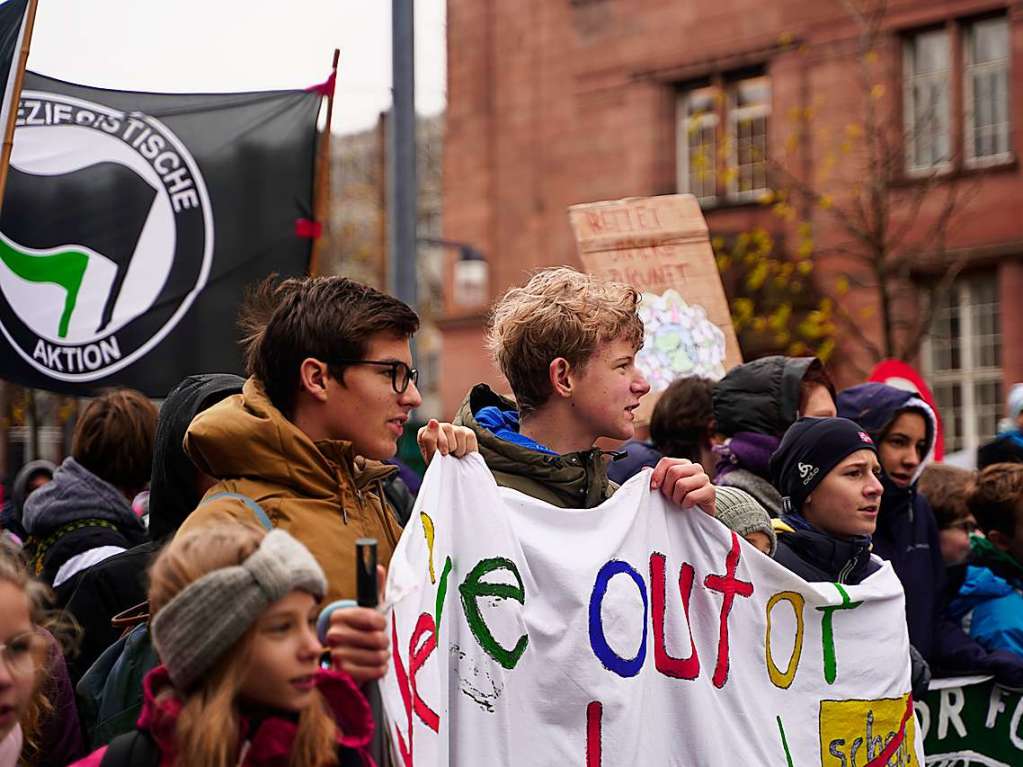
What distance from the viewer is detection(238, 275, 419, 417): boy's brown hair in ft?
10.5

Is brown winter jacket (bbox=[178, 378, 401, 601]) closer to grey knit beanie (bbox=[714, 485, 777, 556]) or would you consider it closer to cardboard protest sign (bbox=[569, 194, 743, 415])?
grey knit beanie (bbox=[714, 485, 777, 556])

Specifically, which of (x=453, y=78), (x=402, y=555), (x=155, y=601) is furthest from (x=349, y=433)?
(x=453, y=78)

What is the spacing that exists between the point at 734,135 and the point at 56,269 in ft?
55.7

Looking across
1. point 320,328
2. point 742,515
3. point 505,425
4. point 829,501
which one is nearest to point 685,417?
point 829,501

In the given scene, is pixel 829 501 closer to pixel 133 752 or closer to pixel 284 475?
pixel 284 475

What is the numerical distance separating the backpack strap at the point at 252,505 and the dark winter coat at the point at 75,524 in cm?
129

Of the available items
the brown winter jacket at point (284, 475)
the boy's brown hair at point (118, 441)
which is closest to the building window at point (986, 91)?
the boy's brown hair at point (118, 441)

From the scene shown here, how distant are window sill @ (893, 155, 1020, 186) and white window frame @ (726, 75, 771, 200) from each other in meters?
2.33

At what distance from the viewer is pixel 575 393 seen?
371 centimetres

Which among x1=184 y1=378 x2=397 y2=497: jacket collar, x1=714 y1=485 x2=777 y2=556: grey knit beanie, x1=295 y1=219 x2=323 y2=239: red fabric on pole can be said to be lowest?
x1=714 y1=485 x2=777 y2=556: grey knit beanie

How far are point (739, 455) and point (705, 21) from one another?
1759cm

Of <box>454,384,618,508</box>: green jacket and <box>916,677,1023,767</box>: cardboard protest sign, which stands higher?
<box>454,384,618,508</box>: green jacket

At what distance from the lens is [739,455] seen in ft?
15.9

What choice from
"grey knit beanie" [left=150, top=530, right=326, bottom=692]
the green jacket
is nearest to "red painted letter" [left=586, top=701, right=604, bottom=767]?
the green jacket
